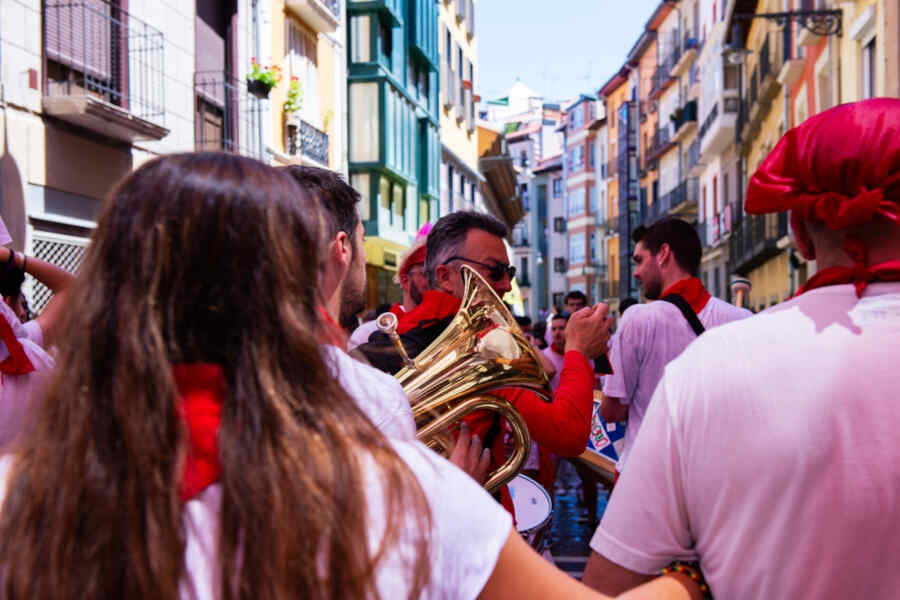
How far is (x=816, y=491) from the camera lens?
1831mm

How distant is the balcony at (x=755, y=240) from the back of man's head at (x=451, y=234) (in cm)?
1956

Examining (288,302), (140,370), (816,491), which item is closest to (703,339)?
(816,491)

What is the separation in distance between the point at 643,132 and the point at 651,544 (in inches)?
2160

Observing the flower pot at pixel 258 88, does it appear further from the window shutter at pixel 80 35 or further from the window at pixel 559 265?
the window at pixel 559 265

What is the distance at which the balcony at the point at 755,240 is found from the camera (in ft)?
79.3

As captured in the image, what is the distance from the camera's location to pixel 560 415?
2934 mm

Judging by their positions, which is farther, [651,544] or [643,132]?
[643,132]

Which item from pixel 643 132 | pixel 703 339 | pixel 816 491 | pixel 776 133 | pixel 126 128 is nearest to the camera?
pixel 816 491

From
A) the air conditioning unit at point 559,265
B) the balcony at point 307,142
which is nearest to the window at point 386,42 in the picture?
the balcony at point 307,142

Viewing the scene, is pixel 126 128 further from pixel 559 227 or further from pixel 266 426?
pixel 559 227

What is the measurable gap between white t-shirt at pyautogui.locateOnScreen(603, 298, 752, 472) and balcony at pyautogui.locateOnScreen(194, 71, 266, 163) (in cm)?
1074

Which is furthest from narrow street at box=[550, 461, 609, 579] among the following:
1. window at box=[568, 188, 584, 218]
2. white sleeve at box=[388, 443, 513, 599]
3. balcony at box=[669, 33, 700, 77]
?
window at box=[568, 188, 584, 218]

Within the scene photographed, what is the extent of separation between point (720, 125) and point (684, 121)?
31.0 feet

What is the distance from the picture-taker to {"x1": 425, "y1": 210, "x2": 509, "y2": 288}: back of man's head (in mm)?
3584
